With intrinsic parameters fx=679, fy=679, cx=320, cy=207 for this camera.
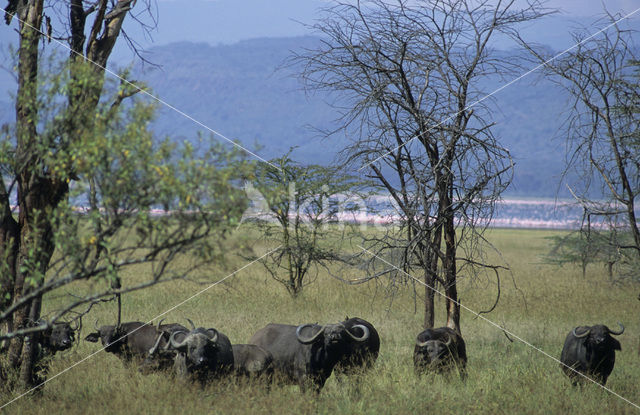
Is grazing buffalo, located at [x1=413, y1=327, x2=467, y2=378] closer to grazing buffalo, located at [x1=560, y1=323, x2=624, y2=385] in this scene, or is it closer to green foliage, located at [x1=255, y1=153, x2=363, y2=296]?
grazing buffalo, located at [x1=560, y1=323, x2=624, y2=385]

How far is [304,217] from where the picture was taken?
11297 millimetres

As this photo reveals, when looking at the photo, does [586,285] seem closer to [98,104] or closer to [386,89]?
[386,89]

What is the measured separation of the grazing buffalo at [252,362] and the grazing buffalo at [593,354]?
5241mm

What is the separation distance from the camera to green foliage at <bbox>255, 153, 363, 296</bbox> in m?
10.2

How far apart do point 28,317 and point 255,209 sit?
4.93 metres

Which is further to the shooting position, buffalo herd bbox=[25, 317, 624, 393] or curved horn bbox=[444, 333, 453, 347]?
curved horn bbox=[444, 333, 453, 347]

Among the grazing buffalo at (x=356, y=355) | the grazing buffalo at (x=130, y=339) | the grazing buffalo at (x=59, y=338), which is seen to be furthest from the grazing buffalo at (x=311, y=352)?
the grazing buffalo at (x=59, y=338)

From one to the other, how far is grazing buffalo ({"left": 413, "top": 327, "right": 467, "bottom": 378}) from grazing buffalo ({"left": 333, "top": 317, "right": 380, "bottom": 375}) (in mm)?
864

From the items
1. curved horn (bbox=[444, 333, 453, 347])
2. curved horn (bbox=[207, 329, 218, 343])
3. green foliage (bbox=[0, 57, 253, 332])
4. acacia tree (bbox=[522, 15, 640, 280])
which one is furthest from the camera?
acacia tree (bbox=[522, 15, 640, 280])

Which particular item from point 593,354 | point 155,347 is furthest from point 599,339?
point 155,347

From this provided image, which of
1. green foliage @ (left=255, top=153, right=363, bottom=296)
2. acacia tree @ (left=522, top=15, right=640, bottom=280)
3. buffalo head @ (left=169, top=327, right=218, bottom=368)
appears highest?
acacia tree @ (left=522, top=15, right=640, bottom=280)

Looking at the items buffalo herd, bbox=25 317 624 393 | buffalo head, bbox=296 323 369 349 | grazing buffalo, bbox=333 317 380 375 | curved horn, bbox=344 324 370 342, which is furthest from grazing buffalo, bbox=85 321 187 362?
curved horn, bbox=344 324 370 342

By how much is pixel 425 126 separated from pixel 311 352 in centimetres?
519

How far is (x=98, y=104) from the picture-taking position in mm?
7734
